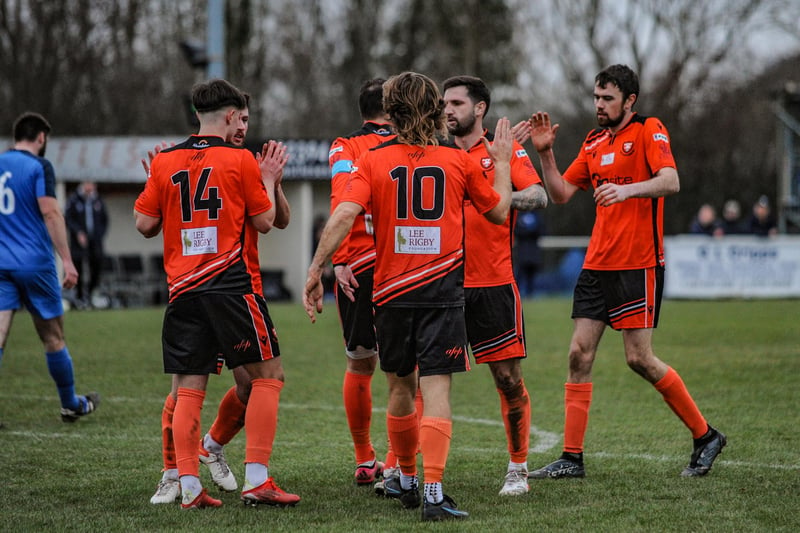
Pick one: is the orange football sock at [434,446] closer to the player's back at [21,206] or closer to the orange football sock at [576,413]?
the orange football sock at [576,413]

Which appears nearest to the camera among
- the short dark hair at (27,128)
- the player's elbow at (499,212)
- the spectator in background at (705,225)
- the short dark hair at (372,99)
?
the player's elbow at (499,212)

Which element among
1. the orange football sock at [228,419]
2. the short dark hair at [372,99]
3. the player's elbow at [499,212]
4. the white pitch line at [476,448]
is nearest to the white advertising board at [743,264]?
the white pitch line at [476,448]

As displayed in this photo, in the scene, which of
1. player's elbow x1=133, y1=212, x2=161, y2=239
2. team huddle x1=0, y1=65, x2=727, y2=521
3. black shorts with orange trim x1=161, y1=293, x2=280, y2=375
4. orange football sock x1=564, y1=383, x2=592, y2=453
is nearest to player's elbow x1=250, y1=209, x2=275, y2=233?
team huddle x1=0, y1=65, x2=727, y2=521

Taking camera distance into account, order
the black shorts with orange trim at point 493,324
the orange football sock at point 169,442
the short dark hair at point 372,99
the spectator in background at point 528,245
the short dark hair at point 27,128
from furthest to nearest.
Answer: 1. the spectator in background at point 528,245
2. the short dark hair at point 27,128
3. the short dark hair at point 372,99
4. the black shorts with orange trim at point 493,324
5. the orange football sock at point 169,442

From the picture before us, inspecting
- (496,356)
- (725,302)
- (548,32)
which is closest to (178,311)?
(496,356)

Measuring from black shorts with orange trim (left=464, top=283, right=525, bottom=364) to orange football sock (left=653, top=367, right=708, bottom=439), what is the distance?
1.02m

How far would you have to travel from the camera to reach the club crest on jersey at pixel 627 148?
6.50 metres

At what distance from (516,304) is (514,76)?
1260 inches

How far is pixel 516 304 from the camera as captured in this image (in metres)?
6.08

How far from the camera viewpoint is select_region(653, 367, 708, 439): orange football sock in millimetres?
6453

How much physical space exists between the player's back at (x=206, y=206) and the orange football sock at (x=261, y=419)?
1.70ft

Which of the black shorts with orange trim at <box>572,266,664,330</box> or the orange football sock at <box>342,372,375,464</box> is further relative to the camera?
the black shorts with orange trim at <box>572,266,664,330</box>

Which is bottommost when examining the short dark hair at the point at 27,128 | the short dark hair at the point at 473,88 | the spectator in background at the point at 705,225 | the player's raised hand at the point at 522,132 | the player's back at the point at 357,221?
the spectator in background at the point at 705,225

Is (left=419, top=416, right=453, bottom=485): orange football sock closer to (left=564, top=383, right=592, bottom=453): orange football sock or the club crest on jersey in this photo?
(left=564, top=383, right=592, bottom=453): orange football sock
